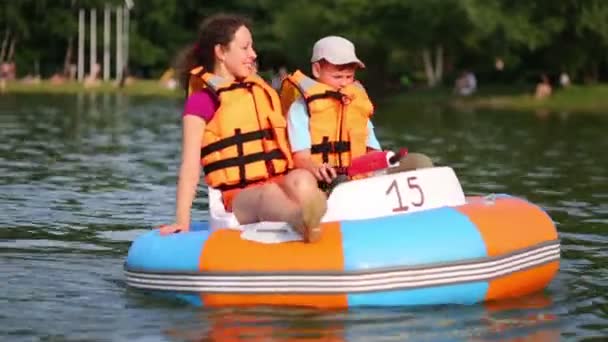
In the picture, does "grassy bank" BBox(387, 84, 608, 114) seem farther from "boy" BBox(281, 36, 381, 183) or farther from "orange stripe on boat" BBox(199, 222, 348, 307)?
"orange stripe on boat" BBox(199, 222, 348, 307)

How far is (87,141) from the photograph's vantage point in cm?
1970

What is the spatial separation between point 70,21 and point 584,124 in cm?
4175

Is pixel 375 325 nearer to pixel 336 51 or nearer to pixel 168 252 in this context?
pixel 168 252

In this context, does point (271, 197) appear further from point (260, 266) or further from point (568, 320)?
point (568, 320)

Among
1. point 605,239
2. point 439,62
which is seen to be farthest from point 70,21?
point 605,239

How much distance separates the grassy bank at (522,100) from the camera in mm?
37969

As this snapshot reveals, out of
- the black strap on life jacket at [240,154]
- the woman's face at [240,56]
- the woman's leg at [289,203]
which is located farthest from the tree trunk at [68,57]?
the woman's leg at [289,203]

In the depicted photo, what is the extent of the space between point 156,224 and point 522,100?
98.0ft

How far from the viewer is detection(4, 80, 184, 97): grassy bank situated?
164 feet

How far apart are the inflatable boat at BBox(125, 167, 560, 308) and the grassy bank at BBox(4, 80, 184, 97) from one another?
41.2m

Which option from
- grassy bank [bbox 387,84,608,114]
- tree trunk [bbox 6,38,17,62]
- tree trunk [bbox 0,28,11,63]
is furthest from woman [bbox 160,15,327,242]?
tree trunk [bbox 6,38,17,62]

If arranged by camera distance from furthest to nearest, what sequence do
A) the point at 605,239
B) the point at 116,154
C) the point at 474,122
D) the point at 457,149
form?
the point at 474,122 < the point at 457,149 < the point at 116,154 < the point at 605,239

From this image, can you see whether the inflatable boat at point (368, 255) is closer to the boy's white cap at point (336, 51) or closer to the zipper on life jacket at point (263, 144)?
the zipper on life jacket at point (263, 144)

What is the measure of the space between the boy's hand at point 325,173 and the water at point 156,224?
694 mm
